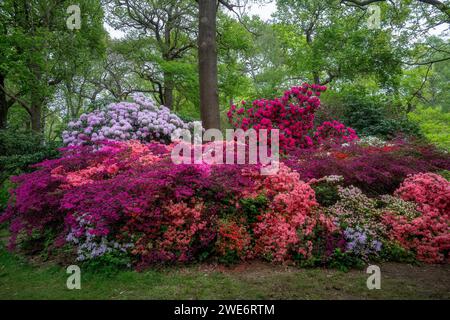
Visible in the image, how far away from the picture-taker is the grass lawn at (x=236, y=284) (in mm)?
2771

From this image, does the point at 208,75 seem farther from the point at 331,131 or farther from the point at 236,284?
the point at 236,284

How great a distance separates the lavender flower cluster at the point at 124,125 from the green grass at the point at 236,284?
308 centimetres

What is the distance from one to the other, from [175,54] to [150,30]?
2.45 metres

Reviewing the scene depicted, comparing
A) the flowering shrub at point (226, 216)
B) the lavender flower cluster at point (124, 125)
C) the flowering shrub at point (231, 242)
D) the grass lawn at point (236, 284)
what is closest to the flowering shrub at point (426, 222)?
the flowering shrub at point (226, 216)

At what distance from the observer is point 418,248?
3.49m

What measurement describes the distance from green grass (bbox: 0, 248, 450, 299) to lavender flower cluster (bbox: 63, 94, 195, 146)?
308cm

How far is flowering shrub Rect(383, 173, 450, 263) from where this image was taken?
3475 mm

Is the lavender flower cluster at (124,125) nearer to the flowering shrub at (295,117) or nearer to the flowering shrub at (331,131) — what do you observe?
the flowering shrub at (295,117)

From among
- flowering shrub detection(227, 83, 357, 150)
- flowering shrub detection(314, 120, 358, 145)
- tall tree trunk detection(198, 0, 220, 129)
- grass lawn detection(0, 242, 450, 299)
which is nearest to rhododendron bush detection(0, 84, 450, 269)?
grass lawn detection(0, 242, 450, 299)

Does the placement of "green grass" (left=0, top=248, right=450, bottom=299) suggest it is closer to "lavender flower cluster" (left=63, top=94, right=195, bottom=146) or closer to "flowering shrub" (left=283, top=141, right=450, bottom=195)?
"flowering shrub" (left=283, top=141, right=450, bottom=195)

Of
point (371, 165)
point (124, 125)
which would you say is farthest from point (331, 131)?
point (124, 125)

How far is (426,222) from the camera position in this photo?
144 inches

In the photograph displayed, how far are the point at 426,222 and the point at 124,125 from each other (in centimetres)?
527
